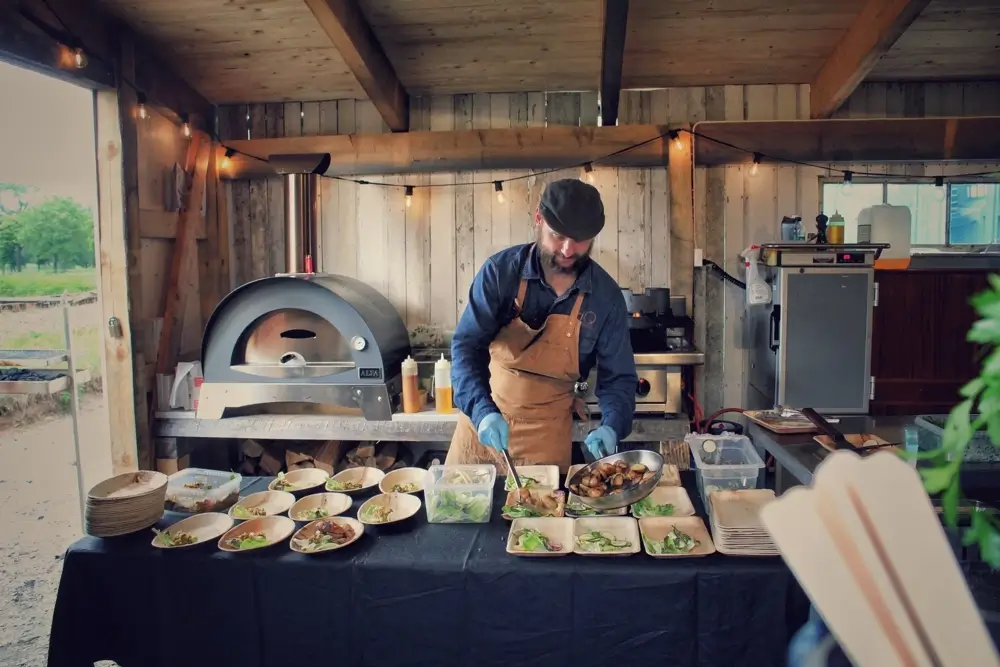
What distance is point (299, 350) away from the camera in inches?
163

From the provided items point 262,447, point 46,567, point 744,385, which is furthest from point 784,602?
point 46,567

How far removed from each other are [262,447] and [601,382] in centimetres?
268

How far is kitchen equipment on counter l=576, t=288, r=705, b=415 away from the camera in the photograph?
13.1 feet

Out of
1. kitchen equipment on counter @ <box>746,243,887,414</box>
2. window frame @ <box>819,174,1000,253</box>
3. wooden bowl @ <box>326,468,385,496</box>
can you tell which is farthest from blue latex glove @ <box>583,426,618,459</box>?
window frame @ <box>819,174,1000,253</box>

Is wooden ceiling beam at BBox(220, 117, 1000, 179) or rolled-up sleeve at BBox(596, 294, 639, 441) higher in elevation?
wooden ceiling beam at BBox(220, 117, 1000, 179)

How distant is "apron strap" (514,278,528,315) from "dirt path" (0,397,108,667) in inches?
99.1

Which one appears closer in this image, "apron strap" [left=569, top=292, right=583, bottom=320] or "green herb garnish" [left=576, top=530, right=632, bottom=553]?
"green herb garnish" [left=576, top=530, right=632, bottom=553]

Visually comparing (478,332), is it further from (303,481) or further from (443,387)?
(443,387)

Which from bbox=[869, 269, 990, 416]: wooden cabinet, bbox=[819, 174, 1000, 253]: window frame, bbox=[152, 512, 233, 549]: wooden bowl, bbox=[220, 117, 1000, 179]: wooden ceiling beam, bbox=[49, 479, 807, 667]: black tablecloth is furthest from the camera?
bbox=[819, 174, 1000, 253]: window frame

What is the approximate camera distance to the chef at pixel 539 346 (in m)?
2.70

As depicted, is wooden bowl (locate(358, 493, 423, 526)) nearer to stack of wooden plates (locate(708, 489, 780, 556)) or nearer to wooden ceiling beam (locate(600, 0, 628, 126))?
stack of wooden plates (locate(708, 489, 780, 556))

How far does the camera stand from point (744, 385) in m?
4.68

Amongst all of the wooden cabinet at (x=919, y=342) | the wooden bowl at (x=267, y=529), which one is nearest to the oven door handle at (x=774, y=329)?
the wooden cabinet at (x=919, y=342)

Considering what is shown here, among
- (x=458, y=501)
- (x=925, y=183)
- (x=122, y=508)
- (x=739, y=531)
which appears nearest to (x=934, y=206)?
(x=925, y=183)
